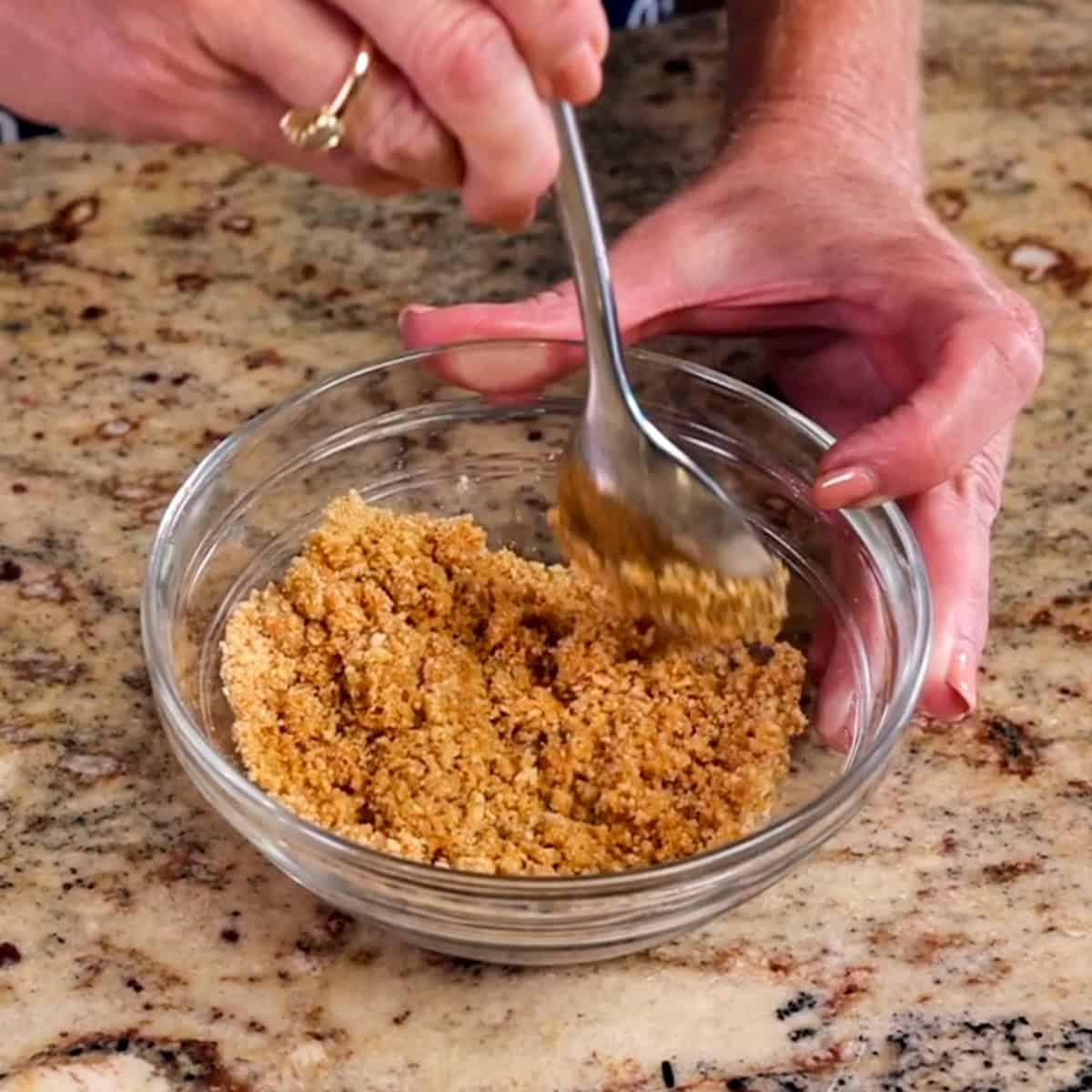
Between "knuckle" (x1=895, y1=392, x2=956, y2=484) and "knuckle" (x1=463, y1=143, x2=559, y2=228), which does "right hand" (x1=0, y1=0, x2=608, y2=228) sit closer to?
"knuckle" (x1=463, y1=143, x2=559, y2=228)

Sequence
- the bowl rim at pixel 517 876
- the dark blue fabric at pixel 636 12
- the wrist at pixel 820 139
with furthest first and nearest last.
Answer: the dark blue fabric at pixel 636 12 → the wrist at pixel 820 139 → the bowl rim at pixel 517 876

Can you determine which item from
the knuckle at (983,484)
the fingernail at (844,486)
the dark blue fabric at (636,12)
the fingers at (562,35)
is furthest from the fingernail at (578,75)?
the dark blue fabric at (636,12)

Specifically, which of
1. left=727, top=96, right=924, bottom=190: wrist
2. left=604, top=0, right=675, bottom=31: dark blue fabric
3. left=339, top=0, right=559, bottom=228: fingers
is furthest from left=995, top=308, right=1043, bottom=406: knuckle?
left=604, top=0, right=675, bottom=31: dark blue fabric

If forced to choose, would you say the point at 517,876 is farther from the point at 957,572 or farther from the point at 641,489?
the point at 957,572

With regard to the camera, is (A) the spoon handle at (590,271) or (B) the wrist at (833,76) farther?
(B) the wrist at (833,76)

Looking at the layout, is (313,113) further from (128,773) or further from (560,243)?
(560,243)

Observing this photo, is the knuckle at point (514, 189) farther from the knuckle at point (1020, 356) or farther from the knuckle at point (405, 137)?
the knuckle at point (1020, 356)
